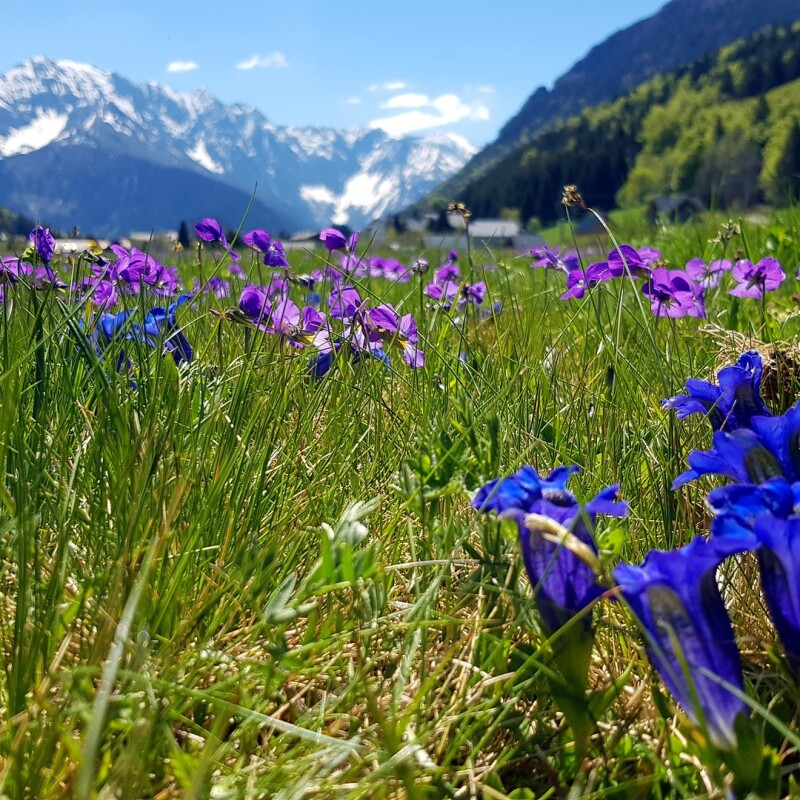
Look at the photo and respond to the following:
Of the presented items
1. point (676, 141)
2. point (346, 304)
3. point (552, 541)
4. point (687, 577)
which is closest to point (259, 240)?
point (346, 304)

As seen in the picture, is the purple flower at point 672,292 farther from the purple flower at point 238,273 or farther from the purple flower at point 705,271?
the purple flower at point 238,273

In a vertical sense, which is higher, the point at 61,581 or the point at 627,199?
the point at 627,199

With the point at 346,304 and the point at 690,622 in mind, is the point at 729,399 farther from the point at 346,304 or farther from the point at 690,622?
the point at 346,304

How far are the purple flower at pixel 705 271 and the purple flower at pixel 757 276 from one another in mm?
253

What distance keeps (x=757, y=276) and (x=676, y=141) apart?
119215mm

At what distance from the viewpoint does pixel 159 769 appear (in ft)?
3.09

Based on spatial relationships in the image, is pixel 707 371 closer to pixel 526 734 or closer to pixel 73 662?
pixel 526 734

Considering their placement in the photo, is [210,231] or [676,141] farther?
[676,141]

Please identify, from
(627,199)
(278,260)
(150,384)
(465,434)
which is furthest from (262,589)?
(627,199)

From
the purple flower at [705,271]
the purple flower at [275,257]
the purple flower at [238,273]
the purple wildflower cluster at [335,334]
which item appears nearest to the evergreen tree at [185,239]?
the purple flower at [238,273]

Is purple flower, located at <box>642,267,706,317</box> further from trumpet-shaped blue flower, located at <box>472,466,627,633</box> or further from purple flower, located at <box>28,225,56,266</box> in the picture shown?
purple flower, located at <box>28,225,56,266</box>

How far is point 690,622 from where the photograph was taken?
0.92 meters

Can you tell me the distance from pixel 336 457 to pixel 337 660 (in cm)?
61

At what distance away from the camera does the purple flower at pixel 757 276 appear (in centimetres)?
255
